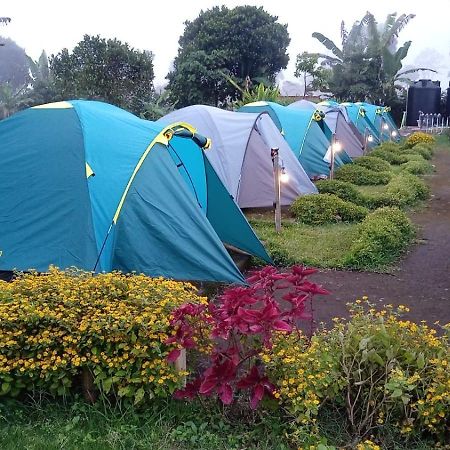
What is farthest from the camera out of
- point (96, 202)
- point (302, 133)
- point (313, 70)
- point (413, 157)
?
point (313, 70)

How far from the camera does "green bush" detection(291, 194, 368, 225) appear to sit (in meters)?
8.63

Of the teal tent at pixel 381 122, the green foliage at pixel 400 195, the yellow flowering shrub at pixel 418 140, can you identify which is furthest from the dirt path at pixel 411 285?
the teal tent at pixel 381 122

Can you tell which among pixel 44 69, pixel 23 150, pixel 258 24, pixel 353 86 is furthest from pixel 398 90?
pixel 23 150

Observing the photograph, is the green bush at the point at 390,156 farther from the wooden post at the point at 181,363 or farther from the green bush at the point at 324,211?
the wooden post at the point at 181,363

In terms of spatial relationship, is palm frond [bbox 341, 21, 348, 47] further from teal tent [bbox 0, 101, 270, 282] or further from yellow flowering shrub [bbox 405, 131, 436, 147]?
teal tent [bbox 0, 101, 270, 282]

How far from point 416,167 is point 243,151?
7.37 metres

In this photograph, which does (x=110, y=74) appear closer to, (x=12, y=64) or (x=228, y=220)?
(x=228, y=220)

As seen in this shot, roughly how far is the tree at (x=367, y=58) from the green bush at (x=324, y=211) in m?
17.6

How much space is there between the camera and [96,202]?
481cm

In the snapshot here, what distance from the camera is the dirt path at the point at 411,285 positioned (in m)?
5.24

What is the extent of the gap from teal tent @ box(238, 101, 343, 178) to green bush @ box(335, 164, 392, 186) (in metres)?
0.46

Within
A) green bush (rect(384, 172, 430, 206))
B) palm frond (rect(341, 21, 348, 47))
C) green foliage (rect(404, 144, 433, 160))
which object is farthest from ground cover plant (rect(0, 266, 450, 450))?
palm frond (rect(341, 21, 348, 47))

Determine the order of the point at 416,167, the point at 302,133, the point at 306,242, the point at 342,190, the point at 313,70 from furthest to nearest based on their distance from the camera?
the point at 313,70, the point at 416,167, the point at 302,133, the point at 342,190, the point at 306,242

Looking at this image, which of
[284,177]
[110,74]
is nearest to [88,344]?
[284,177]
